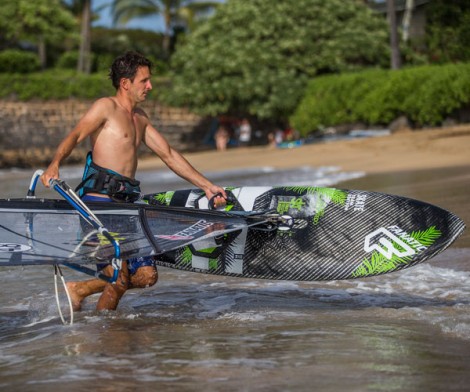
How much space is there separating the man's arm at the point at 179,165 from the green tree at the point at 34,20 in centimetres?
3064

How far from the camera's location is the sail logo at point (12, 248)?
217 inches

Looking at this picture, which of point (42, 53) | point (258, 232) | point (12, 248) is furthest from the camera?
point (42, 53)

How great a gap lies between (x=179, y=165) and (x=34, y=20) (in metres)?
30.8

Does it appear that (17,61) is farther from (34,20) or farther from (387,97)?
(387,97)

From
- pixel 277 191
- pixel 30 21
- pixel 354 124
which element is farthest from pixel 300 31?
pixel 277 191

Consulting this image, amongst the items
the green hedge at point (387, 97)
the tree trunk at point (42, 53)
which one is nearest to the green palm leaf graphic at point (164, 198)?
the green hedge at point (387, 97)

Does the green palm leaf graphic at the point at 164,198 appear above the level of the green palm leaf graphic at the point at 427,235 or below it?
above

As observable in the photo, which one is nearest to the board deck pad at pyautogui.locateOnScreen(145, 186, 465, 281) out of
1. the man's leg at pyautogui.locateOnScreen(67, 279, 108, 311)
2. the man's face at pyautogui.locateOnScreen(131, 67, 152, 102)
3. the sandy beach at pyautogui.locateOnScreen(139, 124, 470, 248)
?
the man's leg at pyautogui.locateOnScreen(67, 279, 108, 311)

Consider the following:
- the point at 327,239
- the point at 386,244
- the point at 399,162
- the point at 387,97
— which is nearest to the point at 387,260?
the point at 386,244

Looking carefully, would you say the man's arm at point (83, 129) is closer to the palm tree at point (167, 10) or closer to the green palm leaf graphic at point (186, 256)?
the green palm leaf graphic at point (186, 256)

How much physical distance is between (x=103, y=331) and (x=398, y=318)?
5.62ft

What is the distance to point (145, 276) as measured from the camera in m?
5.61

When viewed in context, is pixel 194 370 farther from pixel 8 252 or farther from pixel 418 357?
pixel 8 252

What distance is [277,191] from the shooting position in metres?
6.57
